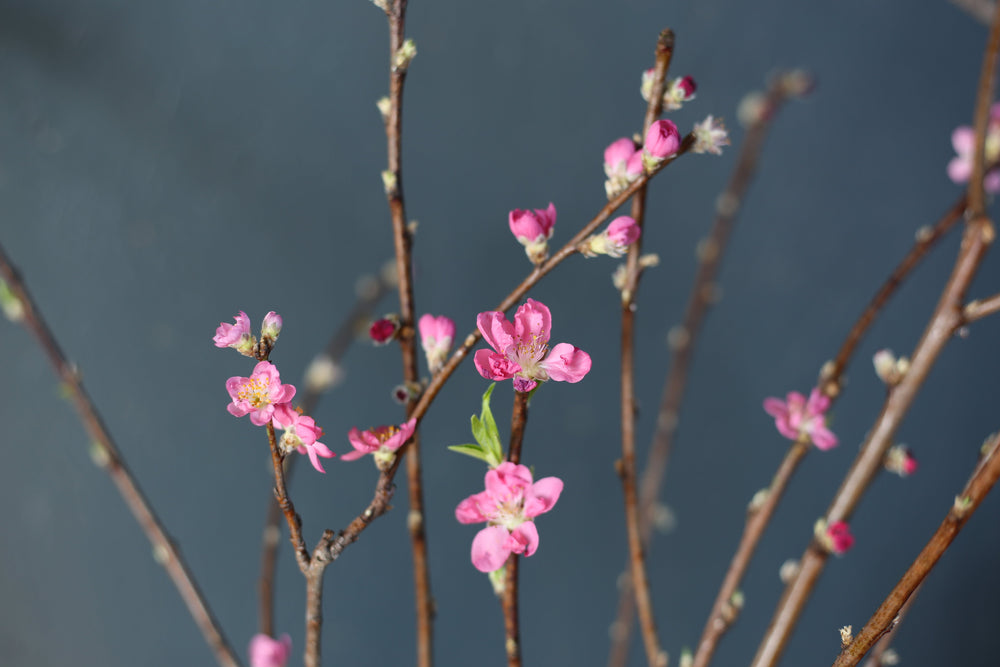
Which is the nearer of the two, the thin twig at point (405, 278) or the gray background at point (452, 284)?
the thin twig at point (405, 278)

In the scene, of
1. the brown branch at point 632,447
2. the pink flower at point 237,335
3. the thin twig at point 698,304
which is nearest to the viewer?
the pink flower at point 237,335

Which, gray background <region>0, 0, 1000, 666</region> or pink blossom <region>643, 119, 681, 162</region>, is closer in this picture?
pink blossom <region>643, 119, 681, 162</region>

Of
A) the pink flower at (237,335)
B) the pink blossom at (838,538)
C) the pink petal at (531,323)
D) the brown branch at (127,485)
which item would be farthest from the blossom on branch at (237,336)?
the pink blossom at (838,538)

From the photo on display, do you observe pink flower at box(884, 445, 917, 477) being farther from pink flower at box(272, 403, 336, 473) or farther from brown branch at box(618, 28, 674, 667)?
pink flower at box(272, 403, 336, 473)

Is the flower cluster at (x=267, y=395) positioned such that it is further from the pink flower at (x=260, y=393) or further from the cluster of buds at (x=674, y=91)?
the cluster of buds at (x=674, y=91)

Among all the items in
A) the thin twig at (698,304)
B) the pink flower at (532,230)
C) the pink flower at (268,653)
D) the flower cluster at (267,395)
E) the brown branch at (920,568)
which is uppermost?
the thin twig at (698,304)

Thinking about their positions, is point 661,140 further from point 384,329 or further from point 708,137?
point 384,329

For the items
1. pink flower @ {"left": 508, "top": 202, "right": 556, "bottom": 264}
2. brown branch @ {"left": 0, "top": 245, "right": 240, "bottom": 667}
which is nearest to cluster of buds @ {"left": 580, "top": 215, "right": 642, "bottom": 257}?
pink flower @ {"left": 508, "top": 202, "right": 556, "bottom": 264}

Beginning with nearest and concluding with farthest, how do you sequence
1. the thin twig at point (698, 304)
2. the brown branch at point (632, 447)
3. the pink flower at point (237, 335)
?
1. the pink flower at point (237, 335)
2. the brown branch at point (632, 447)
3. the thin twig at point (698, 304)

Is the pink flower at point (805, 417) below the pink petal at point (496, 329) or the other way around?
the other way around
